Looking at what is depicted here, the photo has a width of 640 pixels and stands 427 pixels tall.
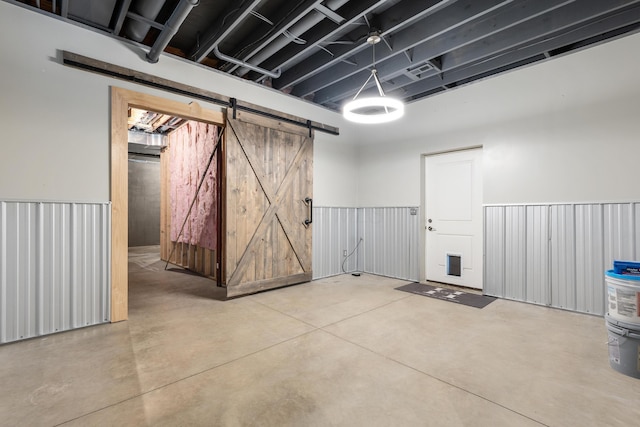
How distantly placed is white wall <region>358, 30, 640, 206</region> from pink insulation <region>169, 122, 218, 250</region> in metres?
3.75

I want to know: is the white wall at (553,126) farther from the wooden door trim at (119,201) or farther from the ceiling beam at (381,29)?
the wooden door trim at (119,201)

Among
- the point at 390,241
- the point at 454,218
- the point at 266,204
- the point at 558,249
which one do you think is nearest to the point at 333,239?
the point at 390,241

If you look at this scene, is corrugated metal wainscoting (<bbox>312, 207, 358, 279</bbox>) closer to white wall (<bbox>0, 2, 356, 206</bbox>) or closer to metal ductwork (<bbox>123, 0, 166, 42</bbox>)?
white wall (<bbox>0, 2, 356, 206</bbox>)

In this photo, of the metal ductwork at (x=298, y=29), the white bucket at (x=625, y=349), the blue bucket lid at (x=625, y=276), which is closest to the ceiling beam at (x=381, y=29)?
the metal ductwork at (x=298, y=29)

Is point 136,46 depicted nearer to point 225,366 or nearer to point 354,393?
point 225,366

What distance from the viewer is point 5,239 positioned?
268 centimetres

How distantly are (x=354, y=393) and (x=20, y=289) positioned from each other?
10.5ft

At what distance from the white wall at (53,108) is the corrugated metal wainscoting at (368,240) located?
3.32 m

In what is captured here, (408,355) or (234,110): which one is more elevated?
(234,110)

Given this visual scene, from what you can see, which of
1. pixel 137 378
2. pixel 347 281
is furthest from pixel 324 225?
pixel 137 378

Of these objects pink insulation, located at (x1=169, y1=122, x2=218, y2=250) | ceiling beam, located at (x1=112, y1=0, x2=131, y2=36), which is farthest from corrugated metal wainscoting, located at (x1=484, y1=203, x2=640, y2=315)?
ceiling beam, located at (x1=112, y1=0, x2=131, y2=36)

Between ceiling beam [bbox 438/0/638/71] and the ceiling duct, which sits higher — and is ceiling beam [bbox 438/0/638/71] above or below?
above

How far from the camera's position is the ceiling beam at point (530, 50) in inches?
122

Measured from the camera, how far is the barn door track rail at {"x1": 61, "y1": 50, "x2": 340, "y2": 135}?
3.04m
